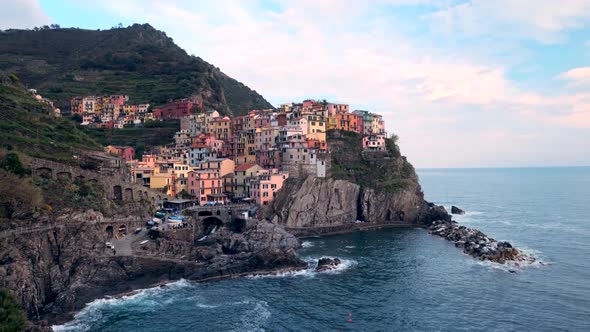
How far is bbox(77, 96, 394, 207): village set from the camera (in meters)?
92.4

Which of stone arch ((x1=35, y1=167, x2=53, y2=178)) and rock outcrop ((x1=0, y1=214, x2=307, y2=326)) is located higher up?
stone arch ((x1=35, y1=167, x2=53, y2=178))

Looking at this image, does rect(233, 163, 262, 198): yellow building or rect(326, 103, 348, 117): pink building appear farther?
rect(326, 103, 348, 117): pink building

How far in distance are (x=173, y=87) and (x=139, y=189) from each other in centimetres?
8573

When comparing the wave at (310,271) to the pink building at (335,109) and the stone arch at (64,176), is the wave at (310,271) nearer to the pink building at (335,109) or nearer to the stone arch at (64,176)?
the stone arch at (64,176)

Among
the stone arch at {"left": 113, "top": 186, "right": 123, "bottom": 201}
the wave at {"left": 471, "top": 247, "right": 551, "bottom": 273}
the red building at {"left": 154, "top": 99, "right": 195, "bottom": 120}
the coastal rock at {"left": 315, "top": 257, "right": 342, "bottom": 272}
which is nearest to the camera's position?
the coastal rock at {"left": 315, "top": 257, "right": 342, "bottom": 272}

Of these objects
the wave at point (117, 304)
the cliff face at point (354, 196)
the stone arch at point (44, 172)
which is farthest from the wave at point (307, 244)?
the stone arch at point (44, 172)

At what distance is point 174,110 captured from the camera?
446 ft

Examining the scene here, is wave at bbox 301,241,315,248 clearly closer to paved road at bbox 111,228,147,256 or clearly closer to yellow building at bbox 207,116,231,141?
paved road at bbox 111,228,147,256

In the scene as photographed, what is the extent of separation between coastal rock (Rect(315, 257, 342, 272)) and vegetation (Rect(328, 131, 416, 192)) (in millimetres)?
37379

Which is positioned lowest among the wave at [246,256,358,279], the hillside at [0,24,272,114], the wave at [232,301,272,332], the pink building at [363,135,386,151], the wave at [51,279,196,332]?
the wave at [232,301,272,332]

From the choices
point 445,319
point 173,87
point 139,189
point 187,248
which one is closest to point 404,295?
point 445,319

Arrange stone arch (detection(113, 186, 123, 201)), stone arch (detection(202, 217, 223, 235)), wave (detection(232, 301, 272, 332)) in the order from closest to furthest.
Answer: wave (detection(232, 301, 272, 332)) < stone arch (detection(113, 186, 123, 201)) < stone arch (detection(202, 217, 223, 235))

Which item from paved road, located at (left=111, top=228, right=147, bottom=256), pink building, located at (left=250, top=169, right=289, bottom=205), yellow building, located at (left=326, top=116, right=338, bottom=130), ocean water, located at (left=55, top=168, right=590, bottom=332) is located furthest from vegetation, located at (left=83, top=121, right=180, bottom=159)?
ocean water, located at (left=55, top=168, right=590, bottom=332)

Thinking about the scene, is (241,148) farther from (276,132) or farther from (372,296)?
(372,296)
